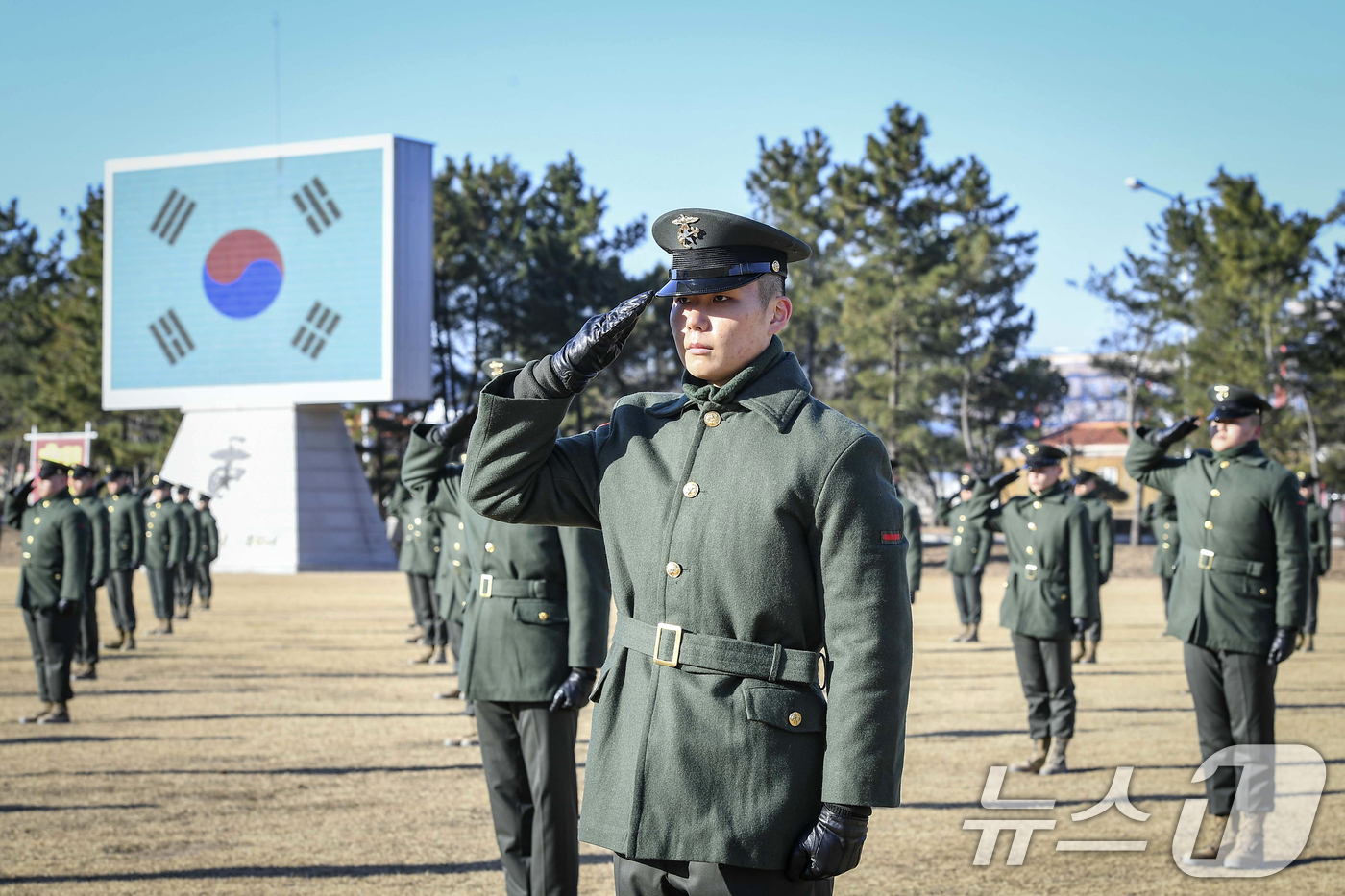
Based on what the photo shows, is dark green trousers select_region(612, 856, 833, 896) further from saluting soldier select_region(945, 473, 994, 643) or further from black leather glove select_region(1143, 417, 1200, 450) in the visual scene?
saluting soldier select_region(945, 473, 994, 643)

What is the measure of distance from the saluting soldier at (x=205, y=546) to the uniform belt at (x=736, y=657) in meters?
21.2

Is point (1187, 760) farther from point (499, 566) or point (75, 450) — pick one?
point (75, 450)

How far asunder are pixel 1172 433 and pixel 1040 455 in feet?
9.34

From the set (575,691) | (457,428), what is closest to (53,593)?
(575,691)

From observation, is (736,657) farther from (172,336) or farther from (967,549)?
(172,336)

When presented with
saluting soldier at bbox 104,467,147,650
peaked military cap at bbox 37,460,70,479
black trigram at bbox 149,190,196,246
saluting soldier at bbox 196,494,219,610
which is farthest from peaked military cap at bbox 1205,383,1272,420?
black trigram at bbox 149,190,196,246

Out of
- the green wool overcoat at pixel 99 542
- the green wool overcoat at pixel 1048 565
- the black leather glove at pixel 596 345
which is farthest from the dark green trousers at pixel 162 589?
the black leather glove at pixel 596 345

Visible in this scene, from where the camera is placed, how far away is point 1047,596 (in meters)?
8.76

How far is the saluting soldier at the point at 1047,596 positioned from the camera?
336 inches

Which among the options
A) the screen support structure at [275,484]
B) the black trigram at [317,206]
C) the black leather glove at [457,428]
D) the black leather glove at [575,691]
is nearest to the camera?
the black leather glove at [457,428]

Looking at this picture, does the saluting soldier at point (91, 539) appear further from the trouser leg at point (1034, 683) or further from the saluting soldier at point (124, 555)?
the trouser leg at point (1034, 683)

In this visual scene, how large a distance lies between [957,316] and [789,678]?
148ft

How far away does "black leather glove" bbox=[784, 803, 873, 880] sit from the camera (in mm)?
2578

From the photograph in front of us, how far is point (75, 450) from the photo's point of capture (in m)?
32.4
